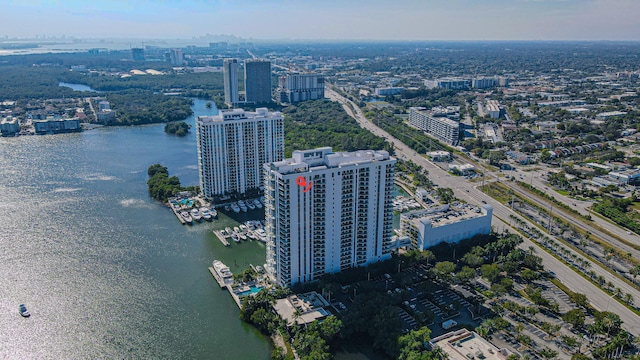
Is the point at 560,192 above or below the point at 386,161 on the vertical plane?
below

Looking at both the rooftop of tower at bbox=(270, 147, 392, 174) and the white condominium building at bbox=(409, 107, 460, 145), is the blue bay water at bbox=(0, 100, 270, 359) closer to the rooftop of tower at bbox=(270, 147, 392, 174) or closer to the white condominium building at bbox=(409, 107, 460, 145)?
the rooftop of tower at bbox=(270, 147, 392, 174)

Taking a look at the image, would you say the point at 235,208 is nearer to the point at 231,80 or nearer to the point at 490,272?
the point at 490,272

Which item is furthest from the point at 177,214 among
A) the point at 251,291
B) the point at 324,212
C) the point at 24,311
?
the point at 324,212

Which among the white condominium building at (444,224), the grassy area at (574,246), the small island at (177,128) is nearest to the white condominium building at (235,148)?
the white condominium building at (444,224)

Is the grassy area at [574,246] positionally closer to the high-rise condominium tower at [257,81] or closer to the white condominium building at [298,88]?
the white condominium building at [298,88]

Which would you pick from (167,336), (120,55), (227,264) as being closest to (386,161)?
(227,264)

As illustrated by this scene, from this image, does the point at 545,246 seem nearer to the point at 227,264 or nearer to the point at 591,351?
the point at 591,351
